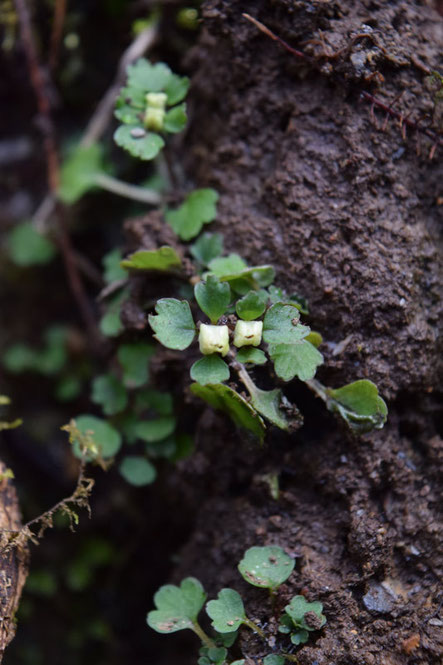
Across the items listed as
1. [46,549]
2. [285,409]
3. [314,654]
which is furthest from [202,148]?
[46,549]

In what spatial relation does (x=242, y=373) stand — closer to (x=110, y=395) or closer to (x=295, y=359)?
(x=295, y=359)

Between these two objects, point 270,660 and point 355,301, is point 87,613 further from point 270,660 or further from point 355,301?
point 355,301

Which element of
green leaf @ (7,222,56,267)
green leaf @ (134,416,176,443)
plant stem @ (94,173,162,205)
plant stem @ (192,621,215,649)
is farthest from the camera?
green leaf @ (7,222,56,267)

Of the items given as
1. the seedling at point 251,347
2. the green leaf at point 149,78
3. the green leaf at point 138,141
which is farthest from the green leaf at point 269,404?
the green leaf at point 149,78

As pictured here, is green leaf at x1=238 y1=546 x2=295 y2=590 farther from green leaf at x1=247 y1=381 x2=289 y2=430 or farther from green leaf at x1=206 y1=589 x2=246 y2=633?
green leaf at x1=247 y1=381 x2=289 y2=430

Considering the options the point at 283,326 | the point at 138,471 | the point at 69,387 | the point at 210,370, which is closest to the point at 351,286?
the point at 283,326

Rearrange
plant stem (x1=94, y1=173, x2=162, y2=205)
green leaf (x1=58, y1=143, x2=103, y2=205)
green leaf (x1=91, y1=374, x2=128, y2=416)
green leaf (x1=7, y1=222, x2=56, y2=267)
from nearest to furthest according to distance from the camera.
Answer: green leaf (x1=91, y1=374, x2=128, y2=416) < plant stem (x1=94, y1=173, x2=162, y2=205) < green leaf (x1=58, y1=143, x2=103, y2=205) < green leaf (x1=7, y1=222, x2=56, y2=267)

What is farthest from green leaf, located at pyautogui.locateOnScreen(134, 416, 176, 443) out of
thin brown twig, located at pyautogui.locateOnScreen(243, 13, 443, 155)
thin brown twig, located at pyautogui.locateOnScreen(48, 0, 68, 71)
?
thin brown twig, located at pyautogui.locateOnScreen(48, 0, 68, 71)
